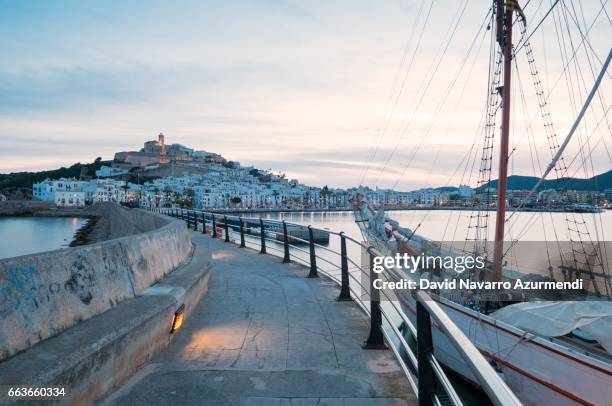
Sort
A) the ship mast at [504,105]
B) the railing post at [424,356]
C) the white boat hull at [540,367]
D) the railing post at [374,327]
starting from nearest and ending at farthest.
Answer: the railing post at [424,356] < the railing post at [374,327] < the white boat hull at [540,367] < the ship mast at [504,105]

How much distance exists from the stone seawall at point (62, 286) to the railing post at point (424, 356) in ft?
8.55

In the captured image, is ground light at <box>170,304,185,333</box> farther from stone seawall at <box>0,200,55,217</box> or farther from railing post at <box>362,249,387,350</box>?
stone seawall at <box>0,200,55,217</box>

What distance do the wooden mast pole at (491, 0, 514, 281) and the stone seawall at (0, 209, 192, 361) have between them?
11.9 m

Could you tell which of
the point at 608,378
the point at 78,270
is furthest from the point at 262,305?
the point at 608,378

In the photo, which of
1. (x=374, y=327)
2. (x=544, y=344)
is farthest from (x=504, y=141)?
(x=374, y=327)

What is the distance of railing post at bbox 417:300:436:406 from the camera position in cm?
290

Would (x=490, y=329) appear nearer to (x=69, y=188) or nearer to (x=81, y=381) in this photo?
(x=81, y=381)

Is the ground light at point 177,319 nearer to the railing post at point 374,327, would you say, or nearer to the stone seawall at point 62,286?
the stone seawall at point 62,286

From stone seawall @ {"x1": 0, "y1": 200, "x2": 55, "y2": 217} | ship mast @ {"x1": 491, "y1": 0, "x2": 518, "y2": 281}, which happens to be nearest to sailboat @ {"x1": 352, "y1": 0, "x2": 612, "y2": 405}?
ship mast @ {"x1": 491, "y1": 0, "x2": 518, "y2": 281}

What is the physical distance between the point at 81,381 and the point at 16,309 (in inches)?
25.9

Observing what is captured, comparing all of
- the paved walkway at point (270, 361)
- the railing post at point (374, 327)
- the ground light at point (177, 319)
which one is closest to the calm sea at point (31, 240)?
the paved walkway at point (270, 361)

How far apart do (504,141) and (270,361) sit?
45.3 feet

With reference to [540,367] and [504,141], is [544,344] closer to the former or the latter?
[540,367]

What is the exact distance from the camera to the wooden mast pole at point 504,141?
14.5 meters
